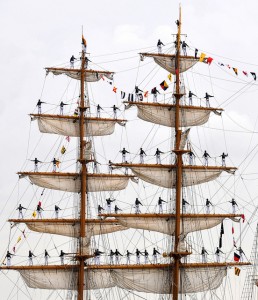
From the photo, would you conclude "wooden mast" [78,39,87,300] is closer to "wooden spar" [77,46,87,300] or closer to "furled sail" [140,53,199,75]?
"wooden spar" [77,46,87,300]

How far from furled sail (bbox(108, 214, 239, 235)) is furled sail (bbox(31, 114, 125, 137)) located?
28.4 feet

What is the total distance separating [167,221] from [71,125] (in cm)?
1287

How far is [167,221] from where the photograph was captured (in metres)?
112

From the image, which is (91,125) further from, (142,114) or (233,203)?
(233,203)

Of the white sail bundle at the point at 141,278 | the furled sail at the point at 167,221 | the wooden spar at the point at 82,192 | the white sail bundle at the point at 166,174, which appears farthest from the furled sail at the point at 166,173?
the white sail bundle at the point at 141,278

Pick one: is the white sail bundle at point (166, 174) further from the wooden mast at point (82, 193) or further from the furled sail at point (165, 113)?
the wooden mast at point (82, 193)

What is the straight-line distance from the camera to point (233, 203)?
113 metres

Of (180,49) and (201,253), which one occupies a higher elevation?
(180,49)

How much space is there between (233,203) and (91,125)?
14.8 metres

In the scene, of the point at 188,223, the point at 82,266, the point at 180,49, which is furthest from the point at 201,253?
the point at 180,49

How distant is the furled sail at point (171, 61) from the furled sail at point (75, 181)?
1049cm

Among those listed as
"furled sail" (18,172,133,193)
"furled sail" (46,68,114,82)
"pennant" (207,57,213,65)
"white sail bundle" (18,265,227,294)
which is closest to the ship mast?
"white sail bundle" (18,265,227,294)

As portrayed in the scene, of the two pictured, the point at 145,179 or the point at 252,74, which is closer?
the point at 252,74

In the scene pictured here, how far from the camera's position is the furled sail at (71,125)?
116188mm
